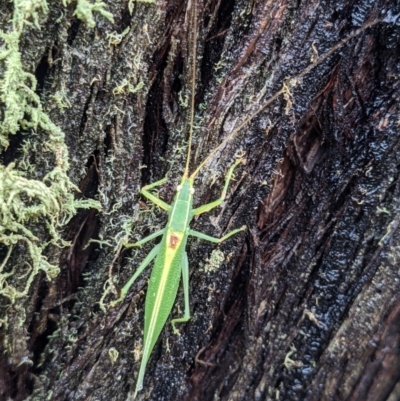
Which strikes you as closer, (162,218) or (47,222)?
(47,222)

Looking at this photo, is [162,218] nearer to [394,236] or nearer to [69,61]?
[69,61]

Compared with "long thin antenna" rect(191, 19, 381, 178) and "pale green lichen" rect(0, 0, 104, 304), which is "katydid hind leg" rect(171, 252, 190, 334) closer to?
"pale green lichen" rect(0, 0, 104, 304)

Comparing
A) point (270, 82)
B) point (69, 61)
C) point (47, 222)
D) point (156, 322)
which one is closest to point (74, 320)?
point (156, 322)

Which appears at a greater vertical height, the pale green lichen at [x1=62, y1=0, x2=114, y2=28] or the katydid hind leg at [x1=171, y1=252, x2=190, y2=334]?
the pale green lichen at [x1=62, y1=0, x2=114, y2=28]

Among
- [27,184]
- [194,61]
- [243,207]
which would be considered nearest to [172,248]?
[243,207]

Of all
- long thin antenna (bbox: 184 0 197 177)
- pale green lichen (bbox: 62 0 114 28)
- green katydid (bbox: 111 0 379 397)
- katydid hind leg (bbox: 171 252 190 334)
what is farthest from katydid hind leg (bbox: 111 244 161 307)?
pale green lichen (bbox: 62 0 114 28)

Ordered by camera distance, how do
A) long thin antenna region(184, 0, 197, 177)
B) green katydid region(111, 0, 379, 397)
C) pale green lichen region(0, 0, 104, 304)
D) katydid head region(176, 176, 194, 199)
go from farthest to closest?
katydid head region(176, 176, 194, 199), green katydid region(111, 0, 379, 397), long thin antenna region(184, 0, 197, 177), pale green lichen region(0, 0, 104, 304)

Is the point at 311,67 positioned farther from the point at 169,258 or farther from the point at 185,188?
the point at 169,258
